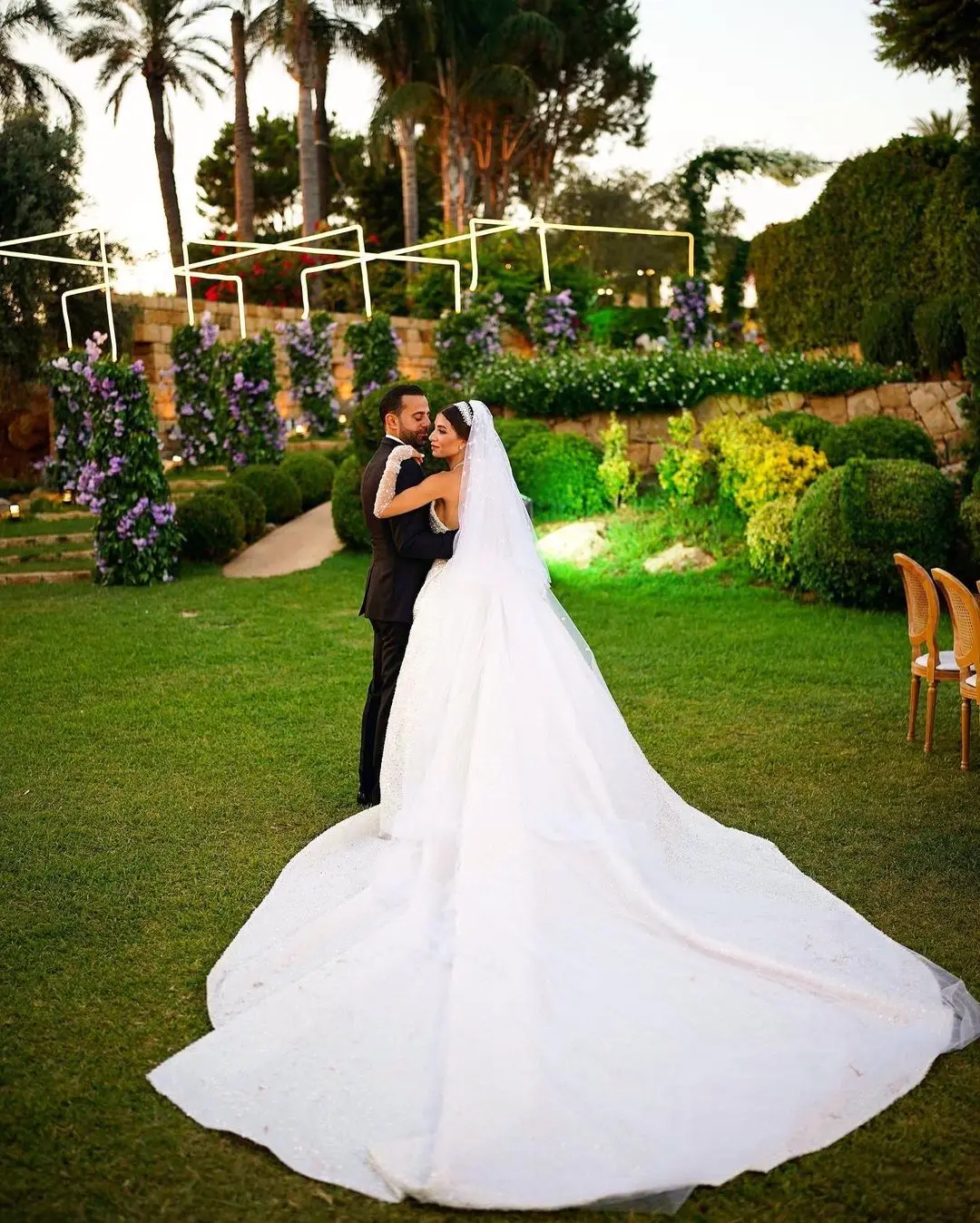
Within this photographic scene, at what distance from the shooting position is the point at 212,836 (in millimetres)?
5309

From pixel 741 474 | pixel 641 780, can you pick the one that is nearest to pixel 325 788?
pixel 641 780

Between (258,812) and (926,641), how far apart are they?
359 cm

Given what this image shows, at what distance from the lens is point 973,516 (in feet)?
31.8

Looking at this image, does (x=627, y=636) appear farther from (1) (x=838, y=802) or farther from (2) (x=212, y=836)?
(2) (x=212, y=836)

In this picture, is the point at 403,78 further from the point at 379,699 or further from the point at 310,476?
the point at 379,699

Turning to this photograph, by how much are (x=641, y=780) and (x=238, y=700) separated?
13.1 ft

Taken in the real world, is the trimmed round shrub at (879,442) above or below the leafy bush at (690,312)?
below

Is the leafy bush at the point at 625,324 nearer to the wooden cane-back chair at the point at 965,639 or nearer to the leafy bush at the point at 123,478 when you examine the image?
the leafy bush at the point at 123,478

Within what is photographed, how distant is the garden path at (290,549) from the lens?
1303 cm

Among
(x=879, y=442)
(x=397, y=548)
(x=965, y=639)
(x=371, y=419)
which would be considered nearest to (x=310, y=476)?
(x=371, y=419)

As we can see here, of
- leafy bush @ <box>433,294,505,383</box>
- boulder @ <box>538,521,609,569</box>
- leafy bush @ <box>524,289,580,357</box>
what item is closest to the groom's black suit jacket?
boulder @ <box>538,521,609,569</box>

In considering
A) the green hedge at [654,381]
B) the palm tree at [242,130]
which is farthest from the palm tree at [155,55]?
the green hedge at [654,381]

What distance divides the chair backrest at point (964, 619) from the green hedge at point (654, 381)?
890 cm

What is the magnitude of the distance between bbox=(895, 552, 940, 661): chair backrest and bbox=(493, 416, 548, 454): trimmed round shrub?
25.1 feet
